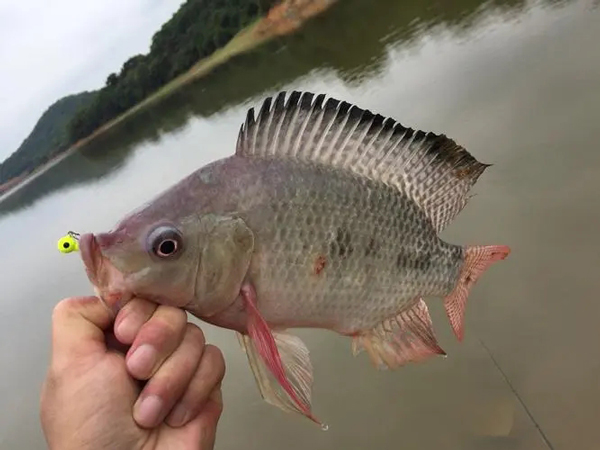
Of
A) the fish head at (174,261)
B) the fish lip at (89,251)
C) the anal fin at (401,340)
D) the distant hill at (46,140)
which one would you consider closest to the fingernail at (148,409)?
the fish head at (174,261)

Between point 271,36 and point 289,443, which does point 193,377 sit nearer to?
point 289,443

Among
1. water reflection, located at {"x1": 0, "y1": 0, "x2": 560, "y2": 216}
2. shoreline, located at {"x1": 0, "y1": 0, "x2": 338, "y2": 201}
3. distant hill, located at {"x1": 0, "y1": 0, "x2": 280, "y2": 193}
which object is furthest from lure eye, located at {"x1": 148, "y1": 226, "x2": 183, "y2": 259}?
distant hill, located at {"x1": 0, "y1": 0, "x2": 280, "y2": 193}

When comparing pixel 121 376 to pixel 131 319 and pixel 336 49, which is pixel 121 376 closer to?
pixel 131 319

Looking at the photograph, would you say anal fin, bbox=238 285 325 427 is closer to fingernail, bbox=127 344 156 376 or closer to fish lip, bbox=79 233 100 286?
fingernail, bbox=127 344 156 376

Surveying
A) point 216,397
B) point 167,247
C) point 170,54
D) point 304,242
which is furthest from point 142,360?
point 170,54

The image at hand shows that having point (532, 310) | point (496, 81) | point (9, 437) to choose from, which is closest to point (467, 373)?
point (532, 310)

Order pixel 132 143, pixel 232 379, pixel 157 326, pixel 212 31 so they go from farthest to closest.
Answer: pixel 212 31 < pixel 132 143 < pixel 232 379 < pixel 157 326

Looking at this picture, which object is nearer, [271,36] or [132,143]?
[132,143]
